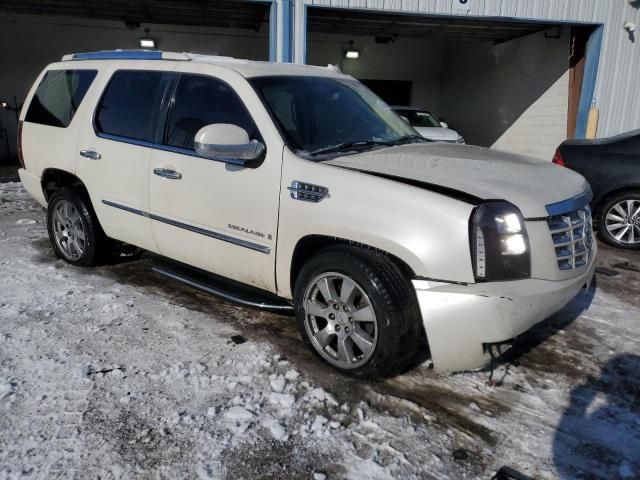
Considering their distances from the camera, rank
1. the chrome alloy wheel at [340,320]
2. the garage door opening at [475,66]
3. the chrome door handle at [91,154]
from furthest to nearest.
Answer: the garage door opening at [475,66] → the chrome door handle at [91,154] → the chrome alloy wheel at [340,320]

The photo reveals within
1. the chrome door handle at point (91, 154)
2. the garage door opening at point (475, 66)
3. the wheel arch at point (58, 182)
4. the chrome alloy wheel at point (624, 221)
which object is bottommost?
the chrome alloy wheel at point (624, 221)

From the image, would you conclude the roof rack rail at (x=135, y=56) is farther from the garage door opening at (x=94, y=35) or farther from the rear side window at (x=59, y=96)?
the garage door opening at (x=94, y=35)

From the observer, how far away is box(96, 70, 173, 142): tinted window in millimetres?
3957

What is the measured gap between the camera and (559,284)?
2.80 metres

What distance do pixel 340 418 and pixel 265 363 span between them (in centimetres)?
70

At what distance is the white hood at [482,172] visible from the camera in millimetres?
2742

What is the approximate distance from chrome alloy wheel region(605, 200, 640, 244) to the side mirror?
16.0ft

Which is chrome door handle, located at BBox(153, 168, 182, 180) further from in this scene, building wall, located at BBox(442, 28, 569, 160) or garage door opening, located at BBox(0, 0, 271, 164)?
building wall, located at BBox(442, 28, 569, 160)

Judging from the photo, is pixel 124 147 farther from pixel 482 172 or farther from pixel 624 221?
pixel 624 221

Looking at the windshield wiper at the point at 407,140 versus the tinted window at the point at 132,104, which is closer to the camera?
the windshield wiper at the point at 407,140

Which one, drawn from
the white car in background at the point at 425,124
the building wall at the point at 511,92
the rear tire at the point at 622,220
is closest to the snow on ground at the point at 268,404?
the rear tire at the point at 622,220

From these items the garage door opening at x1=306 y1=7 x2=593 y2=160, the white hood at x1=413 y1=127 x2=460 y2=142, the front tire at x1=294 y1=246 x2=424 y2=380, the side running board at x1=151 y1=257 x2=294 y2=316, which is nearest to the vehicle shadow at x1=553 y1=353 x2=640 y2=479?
the front tire at x1=294 y1=246 x2=424 y2=380

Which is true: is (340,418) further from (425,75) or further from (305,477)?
(425,75)

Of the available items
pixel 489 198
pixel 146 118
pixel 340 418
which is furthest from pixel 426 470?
pixel 146 118
